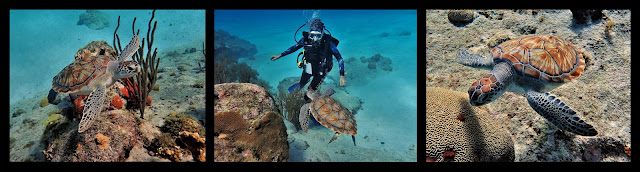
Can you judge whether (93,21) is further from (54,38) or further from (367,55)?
(367,55)

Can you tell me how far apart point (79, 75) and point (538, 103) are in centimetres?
379

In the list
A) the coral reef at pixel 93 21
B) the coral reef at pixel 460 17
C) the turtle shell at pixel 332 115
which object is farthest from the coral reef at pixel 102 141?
the coral reef at pixel 93 21

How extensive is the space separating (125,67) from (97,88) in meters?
0.32

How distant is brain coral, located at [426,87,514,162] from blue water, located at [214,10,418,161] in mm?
559

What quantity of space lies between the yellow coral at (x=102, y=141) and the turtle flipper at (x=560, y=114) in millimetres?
3356

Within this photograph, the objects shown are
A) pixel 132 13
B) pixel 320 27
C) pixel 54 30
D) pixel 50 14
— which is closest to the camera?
pixel 320 27

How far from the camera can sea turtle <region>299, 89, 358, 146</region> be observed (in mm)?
2236

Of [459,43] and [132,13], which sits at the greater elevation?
[132,13]

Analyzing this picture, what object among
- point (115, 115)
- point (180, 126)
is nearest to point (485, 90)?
point (180, 126)

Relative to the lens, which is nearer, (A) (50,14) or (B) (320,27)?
(B) (320,27)

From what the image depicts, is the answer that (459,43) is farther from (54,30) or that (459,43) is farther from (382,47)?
(54,30)

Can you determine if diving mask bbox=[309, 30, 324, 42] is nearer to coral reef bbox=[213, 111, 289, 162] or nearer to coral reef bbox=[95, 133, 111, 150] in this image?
coral reef bbox=[213, 111, 289, 162]
